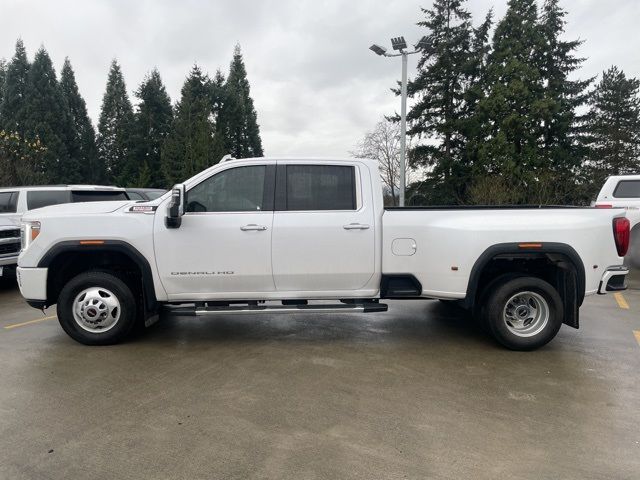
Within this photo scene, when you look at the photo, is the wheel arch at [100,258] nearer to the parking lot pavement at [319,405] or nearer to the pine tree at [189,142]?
the parking lot pavement at [319,405]

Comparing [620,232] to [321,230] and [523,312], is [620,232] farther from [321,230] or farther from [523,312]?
[321,230]

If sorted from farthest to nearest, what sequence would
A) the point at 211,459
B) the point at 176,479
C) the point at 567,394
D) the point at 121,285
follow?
the point at 121,285 < the point at 567,394 < the point at 211,459 < the point at 176,479

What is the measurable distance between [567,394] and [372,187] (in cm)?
272

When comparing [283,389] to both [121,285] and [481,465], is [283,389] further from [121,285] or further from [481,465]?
[121,285]

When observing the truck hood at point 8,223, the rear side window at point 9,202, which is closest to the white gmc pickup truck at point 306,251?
the truck hood at point 8,223

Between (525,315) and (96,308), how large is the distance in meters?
4.69

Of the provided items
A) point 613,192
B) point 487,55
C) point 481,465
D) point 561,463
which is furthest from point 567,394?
point 487,55

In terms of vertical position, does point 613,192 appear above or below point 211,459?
above

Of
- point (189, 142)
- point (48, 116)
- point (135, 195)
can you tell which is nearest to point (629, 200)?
point (135, 195)

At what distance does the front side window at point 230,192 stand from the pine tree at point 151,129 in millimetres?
41975

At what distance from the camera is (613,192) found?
404 inches

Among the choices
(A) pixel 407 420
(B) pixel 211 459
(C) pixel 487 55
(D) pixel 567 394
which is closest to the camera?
(B) pixel 211 459

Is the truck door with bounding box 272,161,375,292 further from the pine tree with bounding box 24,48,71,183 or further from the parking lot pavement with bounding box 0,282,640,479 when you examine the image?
the pine tree with bounding box 24,48,71,183

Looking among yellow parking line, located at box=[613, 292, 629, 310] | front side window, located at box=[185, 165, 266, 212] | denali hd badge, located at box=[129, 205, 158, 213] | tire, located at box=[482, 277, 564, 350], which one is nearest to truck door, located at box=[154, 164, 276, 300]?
front side window, located at box=[185, 165, 266, 212]
